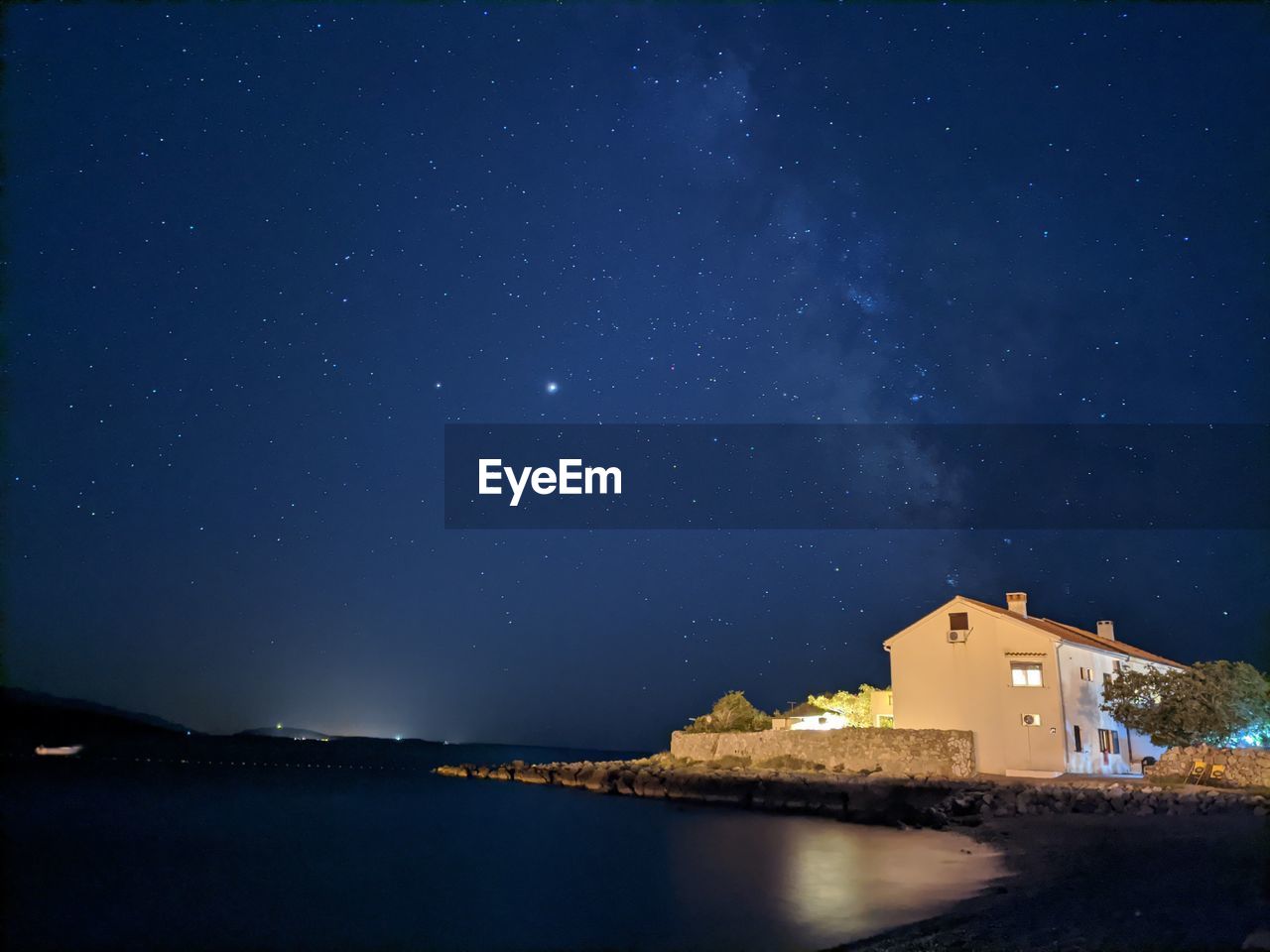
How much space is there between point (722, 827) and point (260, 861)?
47.3 feet

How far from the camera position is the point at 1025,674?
34.0 meters

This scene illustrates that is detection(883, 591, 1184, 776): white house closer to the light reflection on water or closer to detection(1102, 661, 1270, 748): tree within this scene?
detection(1102, 661, 1270, 748): tree

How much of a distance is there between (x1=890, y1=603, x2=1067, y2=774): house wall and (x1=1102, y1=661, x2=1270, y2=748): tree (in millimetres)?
3350

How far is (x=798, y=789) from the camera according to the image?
3338 cm

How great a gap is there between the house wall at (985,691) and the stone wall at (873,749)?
38.0 inches

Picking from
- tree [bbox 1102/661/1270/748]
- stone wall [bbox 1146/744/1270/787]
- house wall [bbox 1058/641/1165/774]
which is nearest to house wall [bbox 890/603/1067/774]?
house wall [bbox 1058/641/1165/774]

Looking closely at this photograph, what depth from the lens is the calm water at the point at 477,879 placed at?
641 inches

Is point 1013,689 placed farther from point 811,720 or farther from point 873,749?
point 811,720

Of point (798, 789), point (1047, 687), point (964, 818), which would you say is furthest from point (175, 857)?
point (1047, 687)

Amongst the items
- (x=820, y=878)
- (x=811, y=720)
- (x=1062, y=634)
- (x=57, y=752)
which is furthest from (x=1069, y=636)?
(x=57, y=752)

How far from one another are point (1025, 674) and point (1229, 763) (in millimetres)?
7633

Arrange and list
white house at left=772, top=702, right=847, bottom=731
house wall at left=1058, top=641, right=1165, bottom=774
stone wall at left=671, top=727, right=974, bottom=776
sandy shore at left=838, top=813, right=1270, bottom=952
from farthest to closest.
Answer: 1. white house at left=772, top=702, right=847, bottom=731
2. stone wall at left=671, top=727, right=974, bottom=776
3. house wall at left=1058, top=641, right=1165, bottom=774
4. sandy shore at left=838, top=813, right=1270, bottom=952

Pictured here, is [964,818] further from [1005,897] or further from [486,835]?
[486,835]

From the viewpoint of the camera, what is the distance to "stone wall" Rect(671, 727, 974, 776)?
33719 millimetres
